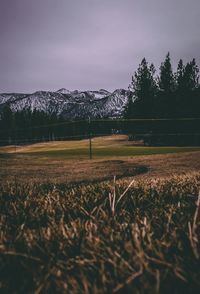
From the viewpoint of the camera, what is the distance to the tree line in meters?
62.3

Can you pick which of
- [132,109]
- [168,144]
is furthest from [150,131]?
[132,109]

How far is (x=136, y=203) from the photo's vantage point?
1.83 m

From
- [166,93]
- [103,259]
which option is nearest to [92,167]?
[103,259]

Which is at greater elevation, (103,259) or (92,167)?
(103,259)

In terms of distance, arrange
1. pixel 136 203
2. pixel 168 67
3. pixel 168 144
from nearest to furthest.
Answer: pixel 136 203
pixel 168 144
pixel 168 67

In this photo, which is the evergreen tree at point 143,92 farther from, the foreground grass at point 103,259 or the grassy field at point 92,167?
the foreground grass at point 103,259

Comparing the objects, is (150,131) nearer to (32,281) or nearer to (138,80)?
(138,80)

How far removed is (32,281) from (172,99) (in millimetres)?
67250

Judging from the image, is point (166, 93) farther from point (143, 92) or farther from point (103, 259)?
point (103, 259)

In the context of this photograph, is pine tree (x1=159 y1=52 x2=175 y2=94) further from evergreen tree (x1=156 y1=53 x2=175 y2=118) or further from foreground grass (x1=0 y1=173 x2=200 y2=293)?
foreground grass (x1=0 y1=173 x2=200 y2=293)

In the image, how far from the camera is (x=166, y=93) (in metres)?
66.8

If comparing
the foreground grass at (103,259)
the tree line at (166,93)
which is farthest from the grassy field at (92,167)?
the tree line at (166,93)

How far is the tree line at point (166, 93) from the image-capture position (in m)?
62.3

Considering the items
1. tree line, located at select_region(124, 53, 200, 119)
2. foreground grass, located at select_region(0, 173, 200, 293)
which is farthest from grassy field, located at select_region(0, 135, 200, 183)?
tree line, located at select_region(124, 53, 200, 119)
